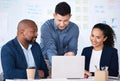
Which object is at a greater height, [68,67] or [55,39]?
[55,39]

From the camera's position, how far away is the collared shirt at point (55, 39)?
391 cm

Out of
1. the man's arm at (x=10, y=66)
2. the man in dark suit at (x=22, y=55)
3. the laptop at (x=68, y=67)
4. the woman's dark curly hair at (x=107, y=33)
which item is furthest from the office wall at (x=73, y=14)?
the laptop at (x=68, y=67)

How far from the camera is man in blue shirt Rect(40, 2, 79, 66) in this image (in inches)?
153

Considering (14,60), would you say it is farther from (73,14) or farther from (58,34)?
(73,14)

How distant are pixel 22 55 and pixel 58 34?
0.91 metres

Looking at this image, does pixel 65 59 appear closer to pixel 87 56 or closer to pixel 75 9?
pixel 87 56

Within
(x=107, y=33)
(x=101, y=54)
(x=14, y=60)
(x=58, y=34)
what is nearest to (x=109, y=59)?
(x=101, y=54)

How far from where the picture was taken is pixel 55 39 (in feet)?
12.9

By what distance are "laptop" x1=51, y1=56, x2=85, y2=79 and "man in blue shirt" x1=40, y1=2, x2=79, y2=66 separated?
103 cm

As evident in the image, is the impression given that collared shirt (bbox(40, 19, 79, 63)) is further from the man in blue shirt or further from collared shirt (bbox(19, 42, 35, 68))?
collared shirt (bbox(19, 42, 35, 68))

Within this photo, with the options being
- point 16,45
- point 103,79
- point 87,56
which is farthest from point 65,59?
point 87,56

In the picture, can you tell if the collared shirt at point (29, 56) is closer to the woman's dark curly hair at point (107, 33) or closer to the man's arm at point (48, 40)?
the man's arm at point (48, 40)

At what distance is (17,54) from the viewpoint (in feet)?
10.1

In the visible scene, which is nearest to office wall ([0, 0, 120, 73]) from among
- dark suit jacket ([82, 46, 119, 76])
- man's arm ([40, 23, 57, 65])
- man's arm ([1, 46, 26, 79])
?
man's arm ([40, 23, 57, 65])
